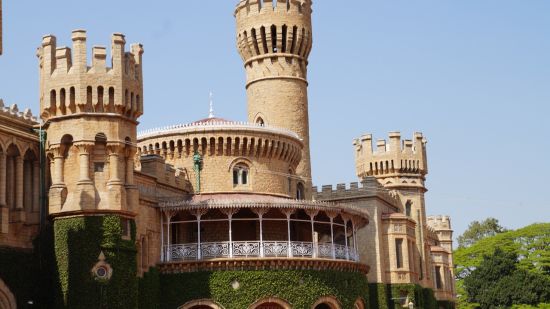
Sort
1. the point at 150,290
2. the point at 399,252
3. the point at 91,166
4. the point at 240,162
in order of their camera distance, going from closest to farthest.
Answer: the point at 91,166 → the point at 150,290 → the point at 240,162 → the point at 399,252

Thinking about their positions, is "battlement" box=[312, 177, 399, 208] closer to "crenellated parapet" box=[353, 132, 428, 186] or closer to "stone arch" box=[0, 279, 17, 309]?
"crenellated parapet" box=[353, 132, 428, 186]

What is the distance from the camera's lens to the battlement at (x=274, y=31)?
66500 millimetres

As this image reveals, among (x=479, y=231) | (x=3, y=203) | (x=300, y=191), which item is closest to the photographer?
(x=3, y=203)

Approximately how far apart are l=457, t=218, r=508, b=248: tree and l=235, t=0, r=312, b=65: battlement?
224 ft

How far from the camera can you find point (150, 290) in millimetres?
46719

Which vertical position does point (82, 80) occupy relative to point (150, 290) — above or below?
above

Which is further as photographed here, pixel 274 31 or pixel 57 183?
pixel 274 31

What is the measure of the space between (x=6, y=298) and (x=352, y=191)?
1264 inches

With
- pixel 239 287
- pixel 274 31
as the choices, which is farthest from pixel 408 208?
pixel 239 287

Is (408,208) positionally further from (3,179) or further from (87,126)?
(3,179)

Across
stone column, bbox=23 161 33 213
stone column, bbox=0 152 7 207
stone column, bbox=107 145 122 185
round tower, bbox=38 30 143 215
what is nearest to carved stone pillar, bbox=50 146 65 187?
round tower, bbox=38 30 143 215

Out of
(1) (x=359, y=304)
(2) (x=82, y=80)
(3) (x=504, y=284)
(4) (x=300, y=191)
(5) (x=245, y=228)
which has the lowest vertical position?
(1) (x=359, y=304)

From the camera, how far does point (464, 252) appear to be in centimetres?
11281

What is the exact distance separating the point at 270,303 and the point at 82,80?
15.1 m
